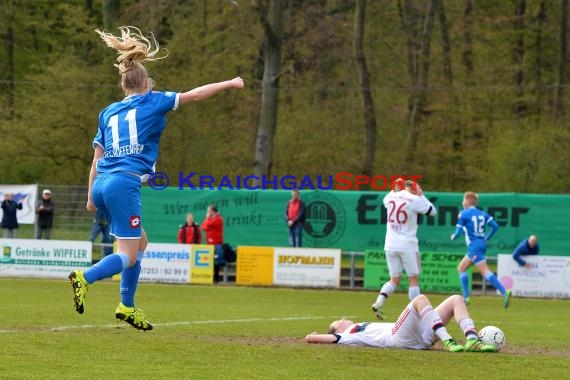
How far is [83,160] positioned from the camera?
38.6m

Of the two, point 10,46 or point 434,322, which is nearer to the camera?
point 434,322

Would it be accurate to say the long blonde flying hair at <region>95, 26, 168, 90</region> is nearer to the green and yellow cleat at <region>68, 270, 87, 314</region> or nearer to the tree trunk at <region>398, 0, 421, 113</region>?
the green and yellow cleat at <region>68, 270, 87, 314</region>

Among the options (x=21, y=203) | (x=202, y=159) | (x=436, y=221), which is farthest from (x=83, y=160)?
(x=436, y=221)

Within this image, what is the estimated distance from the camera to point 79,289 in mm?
9648

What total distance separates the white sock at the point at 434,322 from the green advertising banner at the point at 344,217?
17.5 metres

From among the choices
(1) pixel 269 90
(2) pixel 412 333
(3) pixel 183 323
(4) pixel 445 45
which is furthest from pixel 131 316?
(4) pixel 445 45

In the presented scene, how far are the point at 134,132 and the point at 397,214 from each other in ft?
30.2

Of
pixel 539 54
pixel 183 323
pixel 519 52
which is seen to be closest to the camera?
pixel 183 323

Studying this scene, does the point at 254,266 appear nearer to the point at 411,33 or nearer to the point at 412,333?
the point at 412,333

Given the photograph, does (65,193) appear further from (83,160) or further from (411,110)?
(411,110)

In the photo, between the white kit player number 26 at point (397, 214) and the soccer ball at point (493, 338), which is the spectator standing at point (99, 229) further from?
the soccer ball at point (493, 338)

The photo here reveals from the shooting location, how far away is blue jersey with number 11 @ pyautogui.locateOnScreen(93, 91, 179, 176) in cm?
995

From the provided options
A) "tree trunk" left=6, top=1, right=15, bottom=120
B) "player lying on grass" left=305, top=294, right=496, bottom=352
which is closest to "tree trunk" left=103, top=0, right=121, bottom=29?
"tree trunk" left=6, top=1, right=15, bottom=120

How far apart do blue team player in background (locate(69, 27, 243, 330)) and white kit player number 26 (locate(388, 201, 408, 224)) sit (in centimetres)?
889
